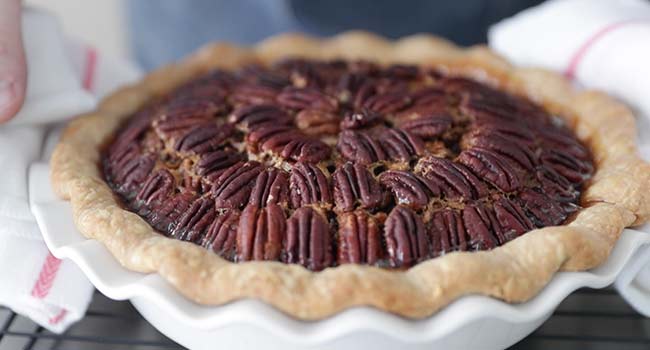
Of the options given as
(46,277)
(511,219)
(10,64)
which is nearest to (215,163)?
(46,277)

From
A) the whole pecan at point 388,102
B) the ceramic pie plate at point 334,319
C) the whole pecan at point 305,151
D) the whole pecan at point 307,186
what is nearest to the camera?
the ceramic pie plate at point 334,319

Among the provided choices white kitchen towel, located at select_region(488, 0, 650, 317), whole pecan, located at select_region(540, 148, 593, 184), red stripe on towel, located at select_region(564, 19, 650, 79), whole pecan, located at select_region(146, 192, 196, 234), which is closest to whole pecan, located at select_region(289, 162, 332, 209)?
whole pecan, located at select_region(146, 192, 196, 234)

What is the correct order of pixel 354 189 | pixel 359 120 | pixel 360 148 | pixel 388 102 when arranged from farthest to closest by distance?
pixel 388 102 → pixel 359 120 → pixel 360 148 → pixel 354 189

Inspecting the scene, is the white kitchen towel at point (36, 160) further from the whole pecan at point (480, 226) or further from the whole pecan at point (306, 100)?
the whole pecan at point (480, 226)

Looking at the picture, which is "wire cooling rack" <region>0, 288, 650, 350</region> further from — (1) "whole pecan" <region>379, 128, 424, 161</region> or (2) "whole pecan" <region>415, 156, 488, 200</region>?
(1) "whole pecan" <region>379, 128, 424, 161</region>

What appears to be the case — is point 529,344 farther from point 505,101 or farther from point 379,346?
point 505,101

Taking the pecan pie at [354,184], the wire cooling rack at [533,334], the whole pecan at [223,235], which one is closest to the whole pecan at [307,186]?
the pecan pie at [354,184]

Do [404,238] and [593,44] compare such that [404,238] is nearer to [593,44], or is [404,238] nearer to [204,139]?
[204,139]
